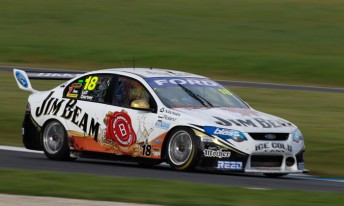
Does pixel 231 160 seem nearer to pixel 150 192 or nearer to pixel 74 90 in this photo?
pixel 150 192

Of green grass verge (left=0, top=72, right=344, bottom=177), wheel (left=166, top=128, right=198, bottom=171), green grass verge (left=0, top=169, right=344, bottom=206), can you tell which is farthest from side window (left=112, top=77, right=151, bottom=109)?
green grass verge (left=0, top=72, right=344, bottom=177)

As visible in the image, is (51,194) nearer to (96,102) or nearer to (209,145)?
(209,145)

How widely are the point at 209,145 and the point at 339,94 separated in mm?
12229

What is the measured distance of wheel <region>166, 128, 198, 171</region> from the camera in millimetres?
11312

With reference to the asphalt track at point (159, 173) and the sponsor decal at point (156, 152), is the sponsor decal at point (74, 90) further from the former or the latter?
the sponsor decal at point (156, 152)

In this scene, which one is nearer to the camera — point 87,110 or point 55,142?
point 87,110

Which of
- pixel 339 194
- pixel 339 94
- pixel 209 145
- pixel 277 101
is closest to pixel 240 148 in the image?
pixel 209 145

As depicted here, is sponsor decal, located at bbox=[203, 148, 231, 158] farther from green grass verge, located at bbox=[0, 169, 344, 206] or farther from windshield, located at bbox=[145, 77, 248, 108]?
green grass verge, located at bbox=[0, 169, 344, 206]

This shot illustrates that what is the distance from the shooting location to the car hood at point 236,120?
11289 millimetres

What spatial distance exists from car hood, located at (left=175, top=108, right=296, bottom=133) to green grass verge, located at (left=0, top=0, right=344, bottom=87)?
15354 mm

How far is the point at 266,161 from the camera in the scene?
11.4 m

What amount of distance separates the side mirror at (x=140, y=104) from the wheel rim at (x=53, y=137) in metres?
1.32

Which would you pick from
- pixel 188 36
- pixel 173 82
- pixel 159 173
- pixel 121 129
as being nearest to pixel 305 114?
pixel 173 82

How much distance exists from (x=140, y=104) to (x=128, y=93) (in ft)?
1.18
